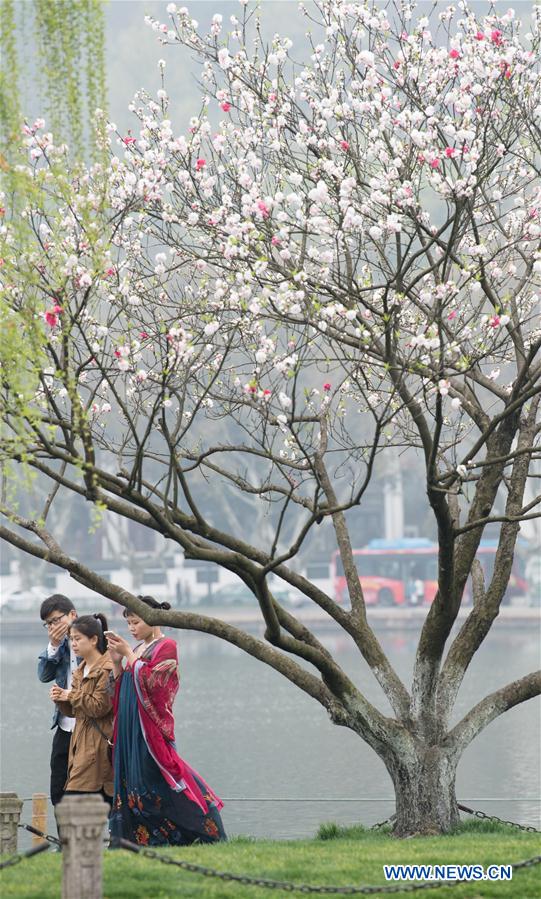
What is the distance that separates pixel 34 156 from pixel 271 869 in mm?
5629

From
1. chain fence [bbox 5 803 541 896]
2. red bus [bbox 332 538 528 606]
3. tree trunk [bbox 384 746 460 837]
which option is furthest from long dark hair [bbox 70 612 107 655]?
red bus [bbox 332 538 528 606]

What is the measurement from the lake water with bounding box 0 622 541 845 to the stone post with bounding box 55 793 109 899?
6574mm

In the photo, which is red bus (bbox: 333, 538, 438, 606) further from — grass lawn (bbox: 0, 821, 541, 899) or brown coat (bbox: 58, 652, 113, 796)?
brown coat (bbox: 58, 652, 113, 796)

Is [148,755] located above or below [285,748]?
above

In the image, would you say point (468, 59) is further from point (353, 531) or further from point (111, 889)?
point (353, 531)

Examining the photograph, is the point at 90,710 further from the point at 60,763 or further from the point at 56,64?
the point at 56,64

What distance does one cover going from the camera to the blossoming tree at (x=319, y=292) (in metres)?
9.42

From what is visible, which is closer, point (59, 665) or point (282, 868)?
point (282, 868)

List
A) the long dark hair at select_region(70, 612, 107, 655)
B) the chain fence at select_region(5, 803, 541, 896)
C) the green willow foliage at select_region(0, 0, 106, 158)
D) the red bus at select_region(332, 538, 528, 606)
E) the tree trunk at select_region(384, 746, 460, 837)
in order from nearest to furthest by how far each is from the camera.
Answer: the chain fence at select_region(5, 803, 541, 896) < the long dark hair at select_region(70, 612, 107, 655) < the green willow foliage at select_region(0, 0, 106, 158) < the tree trunk at select_region(384, 746, 460, 837) < the red bus at select_region(332, 538, 528, 606)

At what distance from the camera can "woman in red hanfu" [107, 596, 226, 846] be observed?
889 centimetres

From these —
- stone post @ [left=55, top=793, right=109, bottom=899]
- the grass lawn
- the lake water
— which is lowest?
the lake water

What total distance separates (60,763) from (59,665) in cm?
67

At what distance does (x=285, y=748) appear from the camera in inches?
939

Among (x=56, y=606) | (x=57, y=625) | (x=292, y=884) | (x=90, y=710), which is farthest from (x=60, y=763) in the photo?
(x=292, y=884)
